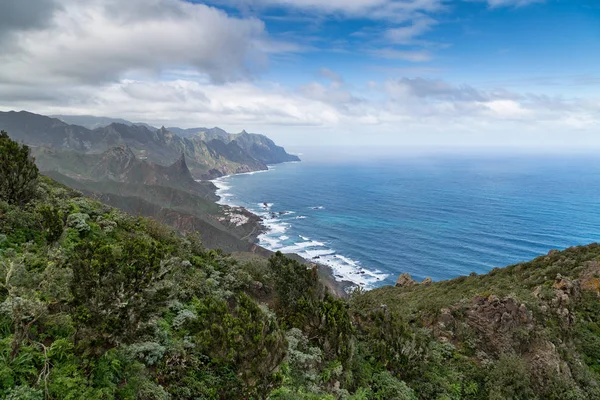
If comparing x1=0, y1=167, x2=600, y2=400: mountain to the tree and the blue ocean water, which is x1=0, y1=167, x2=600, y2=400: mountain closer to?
the tree

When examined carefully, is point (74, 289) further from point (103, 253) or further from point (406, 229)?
point (406, 229)

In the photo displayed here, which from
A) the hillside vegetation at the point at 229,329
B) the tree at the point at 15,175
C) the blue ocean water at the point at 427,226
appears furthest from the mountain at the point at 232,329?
the blue ocean water at the point at 427,226

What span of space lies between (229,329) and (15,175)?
14.8 metres

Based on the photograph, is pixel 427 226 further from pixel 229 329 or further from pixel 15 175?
pixel 15 175

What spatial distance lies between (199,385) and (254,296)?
367 inches

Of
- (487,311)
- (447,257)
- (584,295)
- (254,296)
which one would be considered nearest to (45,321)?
(254,296)

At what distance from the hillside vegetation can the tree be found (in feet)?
0.68

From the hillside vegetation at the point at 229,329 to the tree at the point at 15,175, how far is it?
0.21 meters

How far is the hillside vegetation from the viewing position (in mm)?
8070

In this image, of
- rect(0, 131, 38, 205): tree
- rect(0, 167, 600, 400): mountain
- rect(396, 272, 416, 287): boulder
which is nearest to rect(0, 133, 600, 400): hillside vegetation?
rect(0, 167, 600, 400): mountain

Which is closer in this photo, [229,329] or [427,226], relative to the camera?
[229,329]

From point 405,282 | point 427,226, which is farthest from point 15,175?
point 427,226

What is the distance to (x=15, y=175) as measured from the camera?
15641 mm

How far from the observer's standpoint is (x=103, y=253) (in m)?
8.22
